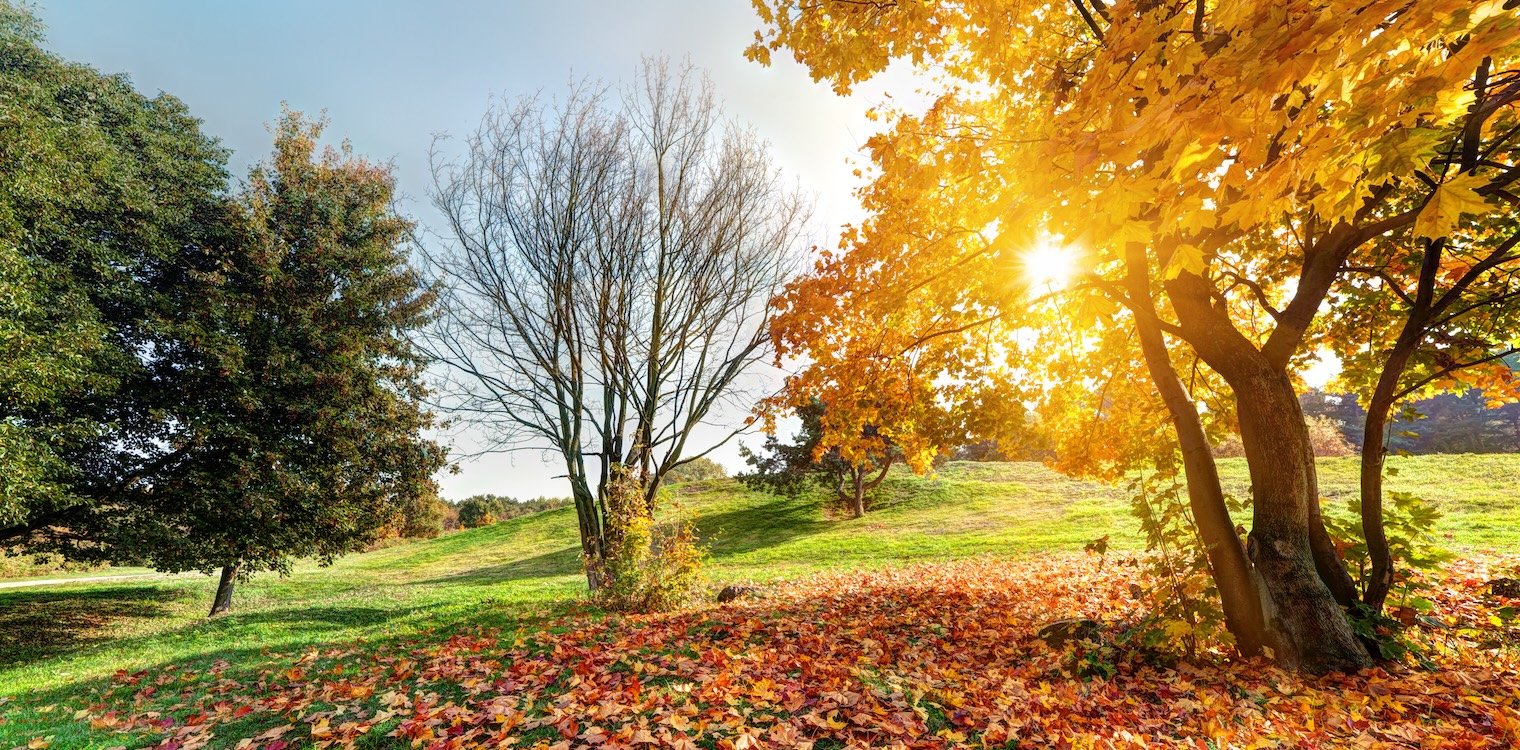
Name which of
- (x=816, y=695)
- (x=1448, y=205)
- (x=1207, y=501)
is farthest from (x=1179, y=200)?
(x=1207, y=501)

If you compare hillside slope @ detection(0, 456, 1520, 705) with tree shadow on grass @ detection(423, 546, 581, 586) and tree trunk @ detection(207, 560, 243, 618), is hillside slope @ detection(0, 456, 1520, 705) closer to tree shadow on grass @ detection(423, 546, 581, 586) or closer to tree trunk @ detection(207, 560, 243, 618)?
tree shadow on grass @ detection(423, 546, 581, 586)

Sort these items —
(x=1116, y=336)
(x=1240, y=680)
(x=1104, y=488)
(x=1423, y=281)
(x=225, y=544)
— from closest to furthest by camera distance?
(x=1240, y=680)
(x=1423, y=281)
(x=1116, y=336)
(x=225, y=544)
(x=1104, y=488)

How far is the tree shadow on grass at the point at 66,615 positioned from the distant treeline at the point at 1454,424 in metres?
50.0

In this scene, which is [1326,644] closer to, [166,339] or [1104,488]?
[166,339]

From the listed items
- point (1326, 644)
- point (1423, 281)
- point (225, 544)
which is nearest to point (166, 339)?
point (225, 544)

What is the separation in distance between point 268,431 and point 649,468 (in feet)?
26.5

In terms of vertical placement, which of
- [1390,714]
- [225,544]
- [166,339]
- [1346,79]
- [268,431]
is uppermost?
[166,339]

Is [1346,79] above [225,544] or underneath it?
above

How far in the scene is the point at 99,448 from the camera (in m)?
10.8

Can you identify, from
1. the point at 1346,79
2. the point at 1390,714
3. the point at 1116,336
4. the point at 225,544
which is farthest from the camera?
A: the point at 225,544

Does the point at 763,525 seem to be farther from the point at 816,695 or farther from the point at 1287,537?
the point at 816,695

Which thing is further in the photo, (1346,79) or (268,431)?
(268,431)

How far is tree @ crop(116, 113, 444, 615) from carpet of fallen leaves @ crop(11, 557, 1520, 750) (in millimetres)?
5691

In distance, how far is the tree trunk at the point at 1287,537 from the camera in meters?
4.91
